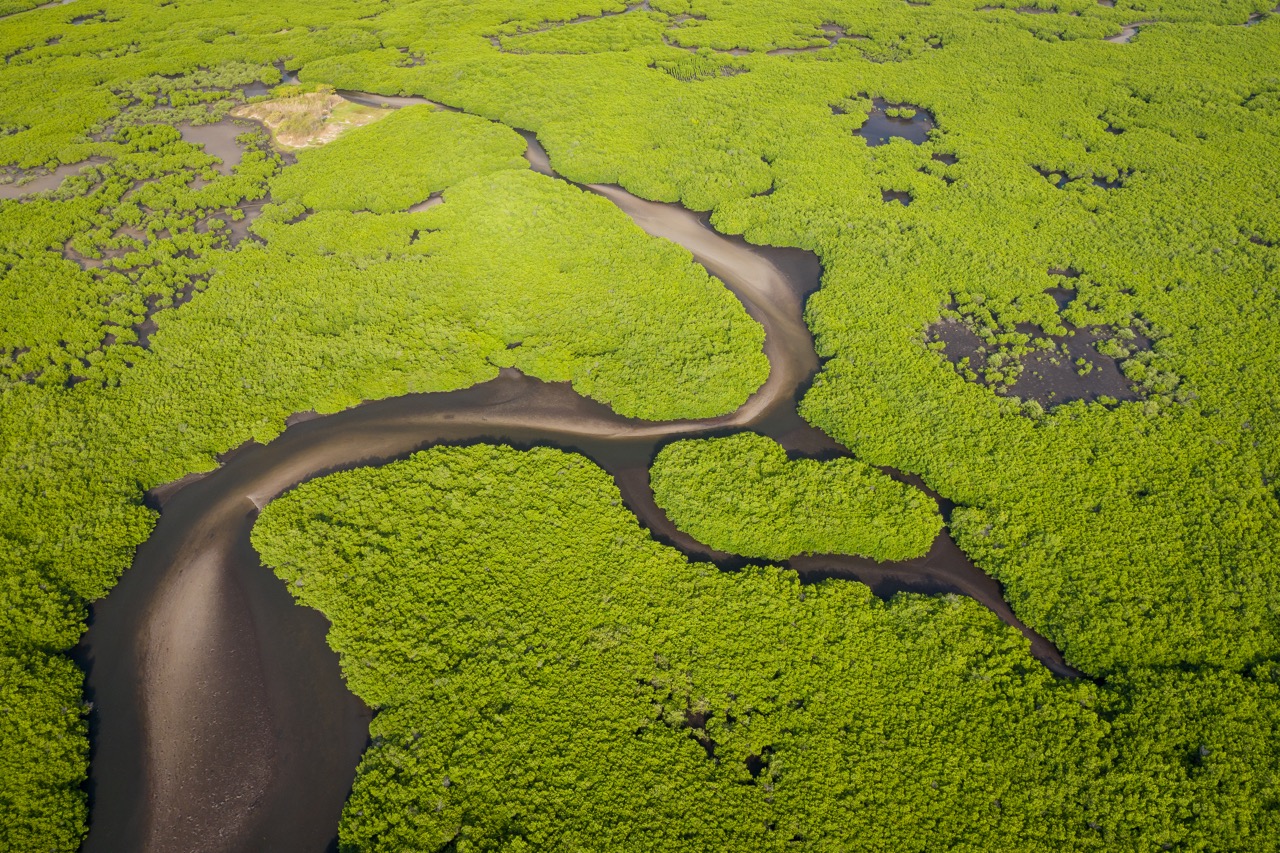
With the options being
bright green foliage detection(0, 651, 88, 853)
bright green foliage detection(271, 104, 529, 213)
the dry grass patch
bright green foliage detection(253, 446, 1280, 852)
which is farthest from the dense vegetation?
the dry grass patch

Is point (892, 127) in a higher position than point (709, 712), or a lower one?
higher

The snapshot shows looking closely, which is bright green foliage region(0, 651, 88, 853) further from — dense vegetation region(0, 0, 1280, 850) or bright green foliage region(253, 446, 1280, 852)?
bright green foliage region(253, 446, 1280, 852)

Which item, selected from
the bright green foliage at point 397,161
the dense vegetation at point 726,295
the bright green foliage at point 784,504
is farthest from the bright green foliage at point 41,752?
the bright green foliage at point 397,161

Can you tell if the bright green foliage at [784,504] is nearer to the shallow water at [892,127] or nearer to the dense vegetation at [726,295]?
the dense vegetation at [726,295]

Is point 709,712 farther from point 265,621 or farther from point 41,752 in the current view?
point 41,752

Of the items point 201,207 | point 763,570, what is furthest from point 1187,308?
point 201,207

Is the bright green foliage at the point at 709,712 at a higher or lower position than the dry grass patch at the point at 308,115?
lower

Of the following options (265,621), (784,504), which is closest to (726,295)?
(784,504)
